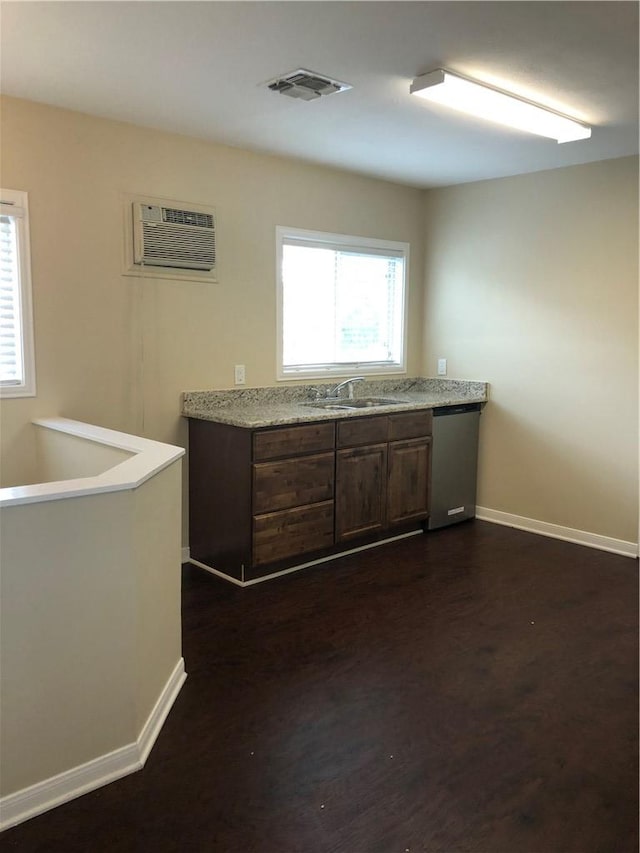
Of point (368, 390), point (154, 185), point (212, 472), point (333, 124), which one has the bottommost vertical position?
point (212, 472)

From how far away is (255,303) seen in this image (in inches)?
166

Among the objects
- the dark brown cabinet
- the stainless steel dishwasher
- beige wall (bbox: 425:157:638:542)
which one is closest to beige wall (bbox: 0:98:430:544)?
the dark brown cabinet

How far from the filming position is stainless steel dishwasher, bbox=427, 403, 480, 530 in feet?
15.3

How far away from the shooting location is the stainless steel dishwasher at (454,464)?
466 centimetres

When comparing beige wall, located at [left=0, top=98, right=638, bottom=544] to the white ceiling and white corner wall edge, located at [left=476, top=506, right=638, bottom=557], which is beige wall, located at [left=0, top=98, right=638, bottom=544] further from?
the white ceiling

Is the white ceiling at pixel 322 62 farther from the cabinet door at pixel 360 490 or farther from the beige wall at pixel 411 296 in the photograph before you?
the cabinet door at pixel 360 490

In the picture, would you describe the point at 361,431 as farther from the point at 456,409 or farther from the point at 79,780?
the point at 79,780

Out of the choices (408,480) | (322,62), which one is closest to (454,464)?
(408,480)

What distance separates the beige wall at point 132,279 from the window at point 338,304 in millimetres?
148

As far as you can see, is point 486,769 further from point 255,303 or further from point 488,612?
point 255,303

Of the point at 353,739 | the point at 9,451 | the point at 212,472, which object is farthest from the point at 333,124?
the point at 353,739

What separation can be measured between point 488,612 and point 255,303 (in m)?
2.29

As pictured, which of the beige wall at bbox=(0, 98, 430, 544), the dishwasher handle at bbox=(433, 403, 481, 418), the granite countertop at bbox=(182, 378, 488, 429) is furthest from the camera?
the dishwasher handle at bbox=(433, 403, 481, 418)

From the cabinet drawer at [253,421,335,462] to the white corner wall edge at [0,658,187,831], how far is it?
5.02 ft
